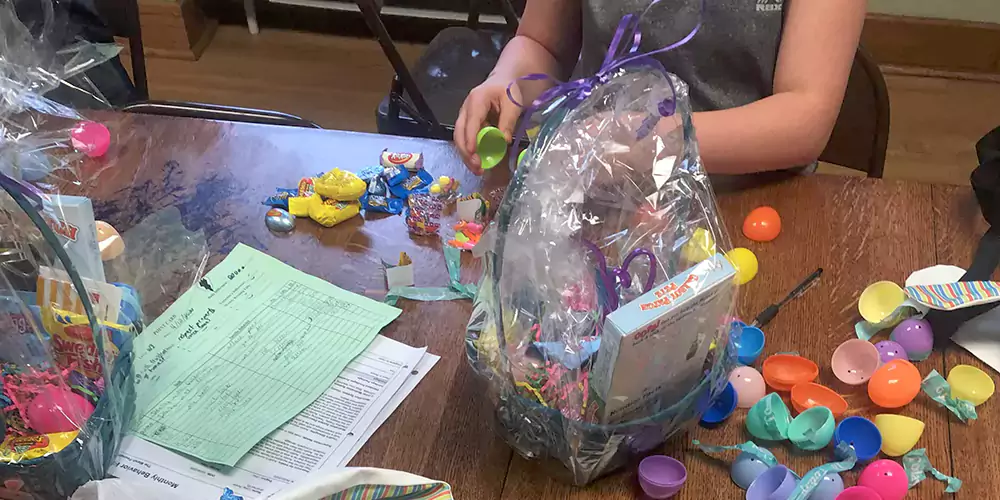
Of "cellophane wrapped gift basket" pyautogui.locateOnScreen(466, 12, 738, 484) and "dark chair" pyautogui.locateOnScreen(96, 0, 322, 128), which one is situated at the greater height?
"cellophane wrapped gift basket" pyautogui.locateOnScreen(466, 12, 738, 484)

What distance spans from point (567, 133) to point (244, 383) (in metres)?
0.37

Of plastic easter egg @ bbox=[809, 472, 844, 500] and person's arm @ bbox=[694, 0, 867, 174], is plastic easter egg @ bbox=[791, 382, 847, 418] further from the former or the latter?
person's arm @ bbox=[694, 0, 867, 174]

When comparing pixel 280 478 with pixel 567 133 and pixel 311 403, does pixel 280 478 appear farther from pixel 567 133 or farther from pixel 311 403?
pixel 567 133

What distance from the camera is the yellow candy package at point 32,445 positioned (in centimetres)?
62

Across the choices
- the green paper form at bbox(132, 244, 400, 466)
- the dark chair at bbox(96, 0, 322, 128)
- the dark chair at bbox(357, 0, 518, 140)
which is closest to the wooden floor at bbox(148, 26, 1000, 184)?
the dark chair at bbox(357, 0, 518, 140)

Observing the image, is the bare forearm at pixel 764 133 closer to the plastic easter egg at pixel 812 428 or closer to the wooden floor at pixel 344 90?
the plastic easter egg at pixel 812 428

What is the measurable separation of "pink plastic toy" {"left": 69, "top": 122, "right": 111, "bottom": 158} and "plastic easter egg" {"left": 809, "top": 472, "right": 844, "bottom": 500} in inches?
34.7

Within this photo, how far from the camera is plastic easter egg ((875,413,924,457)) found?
688 millimetres

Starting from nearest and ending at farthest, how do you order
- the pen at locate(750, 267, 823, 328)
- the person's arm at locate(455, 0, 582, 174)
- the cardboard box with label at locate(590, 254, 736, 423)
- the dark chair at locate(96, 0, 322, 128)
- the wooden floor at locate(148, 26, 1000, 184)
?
1. the cardboard box with label at locate(590, 254, 736, 423)
2. the pen at locate(750, 267, 823, 328)
3. the person's arm at locate(455, 0, 582, 174)
4. the dark chair at locate(96, 0, 322, 128)
5. the wooden floor at locate(148, 26, 1000, 184)

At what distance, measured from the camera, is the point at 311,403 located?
29.3 inches

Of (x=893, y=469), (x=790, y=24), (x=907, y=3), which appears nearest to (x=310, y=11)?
(x=907, y=3)

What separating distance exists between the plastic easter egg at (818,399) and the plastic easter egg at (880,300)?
11cm

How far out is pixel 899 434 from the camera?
69 centimetres

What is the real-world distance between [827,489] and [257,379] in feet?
1.61
